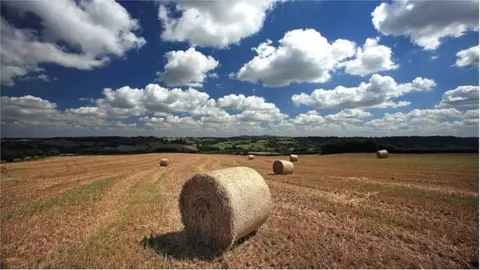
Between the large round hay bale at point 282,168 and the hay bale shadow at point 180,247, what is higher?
the large round hay bale at point 282,168

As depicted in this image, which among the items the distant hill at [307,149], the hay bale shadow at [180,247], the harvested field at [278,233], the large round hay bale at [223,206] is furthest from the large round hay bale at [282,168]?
the distant hill at [307,149]

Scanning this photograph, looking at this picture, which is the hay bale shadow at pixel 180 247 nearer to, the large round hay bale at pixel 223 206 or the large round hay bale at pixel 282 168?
the large round hay bale at pixel 223 206

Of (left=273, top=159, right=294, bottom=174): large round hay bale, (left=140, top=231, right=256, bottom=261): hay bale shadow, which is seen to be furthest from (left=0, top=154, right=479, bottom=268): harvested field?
(left=273, top=159, right=294, bottom=174): large round hay bale

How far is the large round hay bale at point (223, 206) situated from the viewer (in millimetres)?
8164

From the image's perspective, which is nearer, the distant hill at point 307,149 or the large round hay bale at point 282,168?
the large round hay bale at point 282,168

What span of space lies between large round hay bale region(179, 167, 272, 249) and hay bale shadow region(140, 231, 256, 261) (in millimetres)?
219

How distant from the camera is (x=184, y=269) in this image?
6773mm

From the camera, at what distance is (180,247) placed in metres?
8.12

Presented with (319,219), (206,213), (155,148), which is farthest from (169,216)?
(155,148)

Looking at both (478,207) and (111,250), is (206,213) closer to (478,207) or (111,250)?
(111,250)

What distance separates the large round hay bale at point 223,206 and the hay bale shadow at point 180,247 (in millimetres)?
219

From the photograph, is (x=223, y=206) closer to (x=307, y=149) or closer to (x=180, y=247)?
(x=180, y=247)

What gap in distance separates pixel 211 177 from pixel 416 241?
5.59 m

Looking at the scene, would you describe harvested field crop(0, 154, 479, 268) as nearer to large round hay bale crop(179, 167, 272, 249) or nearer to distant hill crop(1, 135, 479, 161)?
large round hay bale crop(179, 167, 272, 249)
